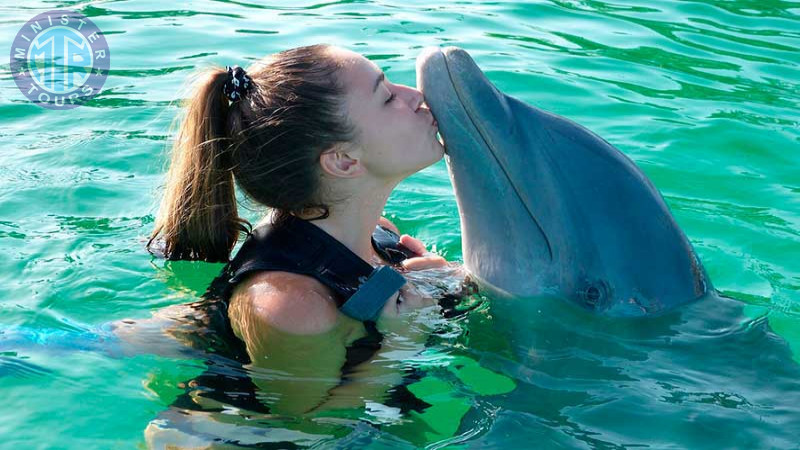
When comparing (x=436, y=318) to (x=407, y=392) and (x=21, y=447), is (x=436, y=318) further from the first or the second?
(x=21, y=447)

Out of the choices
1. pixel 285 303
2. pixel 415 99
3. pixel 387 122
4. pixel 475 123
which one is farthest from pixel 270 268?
pixel 475 123

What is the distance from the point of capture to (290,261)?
187 inches

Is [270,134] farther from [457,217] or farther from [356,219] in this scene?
[457,217]

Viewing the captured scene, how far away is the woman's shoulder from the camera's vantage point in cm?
454

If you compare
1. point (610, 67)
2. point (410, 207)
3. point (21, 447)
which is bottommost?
point (21, 447)

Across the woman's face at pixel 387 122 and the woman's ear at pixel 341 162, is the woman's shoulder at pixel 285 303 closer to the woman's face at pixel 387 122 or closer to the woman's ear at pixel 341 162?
the woman's ear at pixel 341 162

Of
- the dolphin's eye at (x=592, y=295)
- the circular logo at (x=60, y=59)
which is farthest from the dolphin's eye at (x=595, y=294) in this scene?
the circular logo at (x=60, y=59)

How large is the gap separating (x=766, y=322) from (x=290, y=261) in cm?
224

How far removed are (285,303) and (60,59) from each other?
6.51m

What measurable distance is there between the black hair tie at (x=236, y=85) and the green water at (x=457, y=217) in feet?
2.55

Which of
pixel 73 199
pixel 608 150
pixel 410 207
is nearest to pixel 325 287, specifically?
pixel 608 150

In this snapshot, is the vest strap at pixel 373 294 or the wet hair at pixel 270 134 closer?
the vest strap at pixel 373 294

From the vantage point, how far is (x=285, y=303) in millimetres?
4539

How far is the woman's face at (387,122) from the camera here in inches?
191
